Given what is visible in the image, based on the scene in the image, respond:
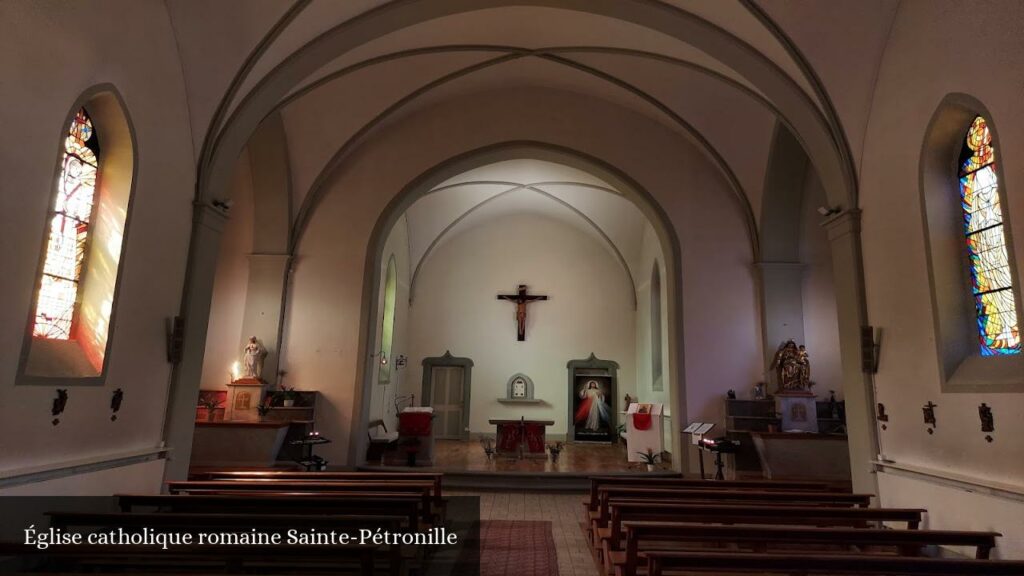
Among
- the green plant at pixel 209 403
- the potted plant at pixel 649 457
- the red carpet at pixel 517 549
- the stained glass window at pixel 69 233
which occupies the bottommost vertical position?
the red carpet at pixel 517 549

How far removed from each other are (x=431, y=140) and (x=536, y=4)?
343 cm

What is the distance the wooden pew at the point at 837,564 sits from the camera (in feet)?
8.57

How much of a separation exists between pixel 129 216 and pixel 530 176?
9.03 metres

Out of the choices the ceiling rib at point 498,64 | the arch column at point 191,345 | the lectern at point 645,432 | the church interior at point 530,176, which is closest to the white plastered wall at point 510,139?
the church interior at point 530,176

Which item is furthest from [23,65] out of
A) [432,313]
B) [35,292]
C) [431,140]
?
[432,313]

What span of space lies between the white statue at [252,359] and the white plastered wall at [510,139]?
0.44m

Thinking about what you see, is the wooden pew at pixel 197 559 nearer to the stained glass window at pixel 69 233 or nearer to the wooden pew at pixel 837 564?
the wooden pew at pixel 837 564

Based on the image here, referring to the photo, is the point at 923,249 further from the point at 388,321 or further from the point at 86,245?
the point at 388,321

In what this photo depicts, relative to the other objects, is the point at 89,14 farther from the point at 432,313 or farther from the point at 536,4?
the point at 432,313

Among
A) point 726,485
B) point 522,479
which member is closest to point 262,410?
point 522,479

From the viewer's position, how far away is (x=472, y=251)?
51.2 ft

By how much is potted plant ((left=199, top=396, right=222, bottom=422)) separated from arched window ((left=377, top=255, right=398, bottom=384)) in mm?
3067

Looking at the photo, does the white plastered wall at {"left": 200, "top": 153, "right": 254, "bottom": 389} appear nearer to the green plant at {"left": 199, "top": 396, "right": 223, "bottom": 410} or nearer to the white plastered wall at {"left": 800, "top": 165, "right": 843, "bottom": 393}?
the green plant at {"left": 199, "top": 396, "right": 223, "bottom": 410}

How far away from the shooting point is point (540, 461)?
10461 millimetres
